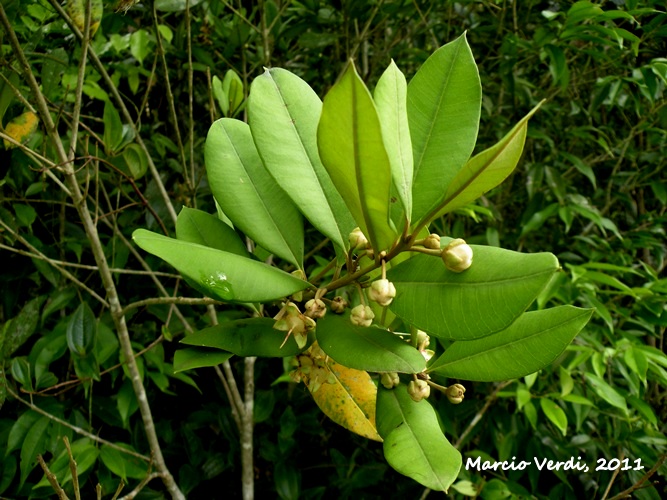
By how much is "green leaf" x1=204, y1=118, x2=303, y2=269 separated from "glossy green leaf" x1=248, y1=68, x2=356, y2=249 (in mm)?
52

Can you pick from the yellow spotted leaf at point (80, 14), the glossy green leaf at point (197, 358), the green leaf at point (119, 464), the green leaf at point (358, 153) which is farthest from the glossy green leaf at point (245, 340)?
the green leaf at point (119, 464)

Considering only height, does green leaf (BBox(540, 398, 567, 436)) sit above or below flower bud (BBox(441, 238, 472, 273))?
below

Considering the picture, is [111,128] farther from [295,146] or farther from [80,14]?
[295,146]

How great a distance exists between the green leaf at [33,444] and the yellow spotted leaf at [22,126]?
0.53 metres

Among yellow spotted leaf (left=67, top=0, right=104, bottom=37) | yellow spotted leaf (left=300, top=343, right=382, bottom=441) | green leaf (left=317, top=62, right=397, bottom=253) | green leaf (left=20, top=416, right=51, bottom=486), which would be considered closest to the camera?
green leaf (left=317, top=62, right=397, bottom=253)

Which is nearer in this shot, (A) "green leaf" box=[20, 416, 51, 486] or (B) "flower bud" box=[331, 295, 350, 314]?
(B) "flower bud" box=[331, 295, 350, 314]

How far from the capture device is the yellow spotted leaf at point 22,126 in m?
0.76

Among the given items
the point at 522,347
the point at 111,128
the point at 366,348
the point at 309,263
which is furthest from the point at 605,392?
the point at 111,128

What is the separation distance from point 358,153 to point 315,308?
0.42 ft

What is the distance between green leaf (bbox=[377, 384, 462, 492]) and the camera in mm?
363

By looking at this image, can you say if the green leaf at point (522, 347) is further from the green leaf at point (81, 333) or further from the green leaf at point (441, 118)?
the green leaf at point (81, 333)

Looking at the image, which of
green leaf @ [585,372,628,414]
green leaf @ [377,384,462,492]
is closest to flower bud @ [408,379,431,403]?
green leaf @ [377,384,462,492]

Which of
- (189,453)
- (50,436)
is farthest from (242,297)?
(189,453)

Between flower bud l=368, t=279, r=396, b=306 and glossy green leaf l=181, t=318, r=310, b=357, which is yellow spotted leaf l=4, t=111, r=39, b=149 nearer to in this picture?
glossy green leaf l=181, t=318, r=310, b=357
